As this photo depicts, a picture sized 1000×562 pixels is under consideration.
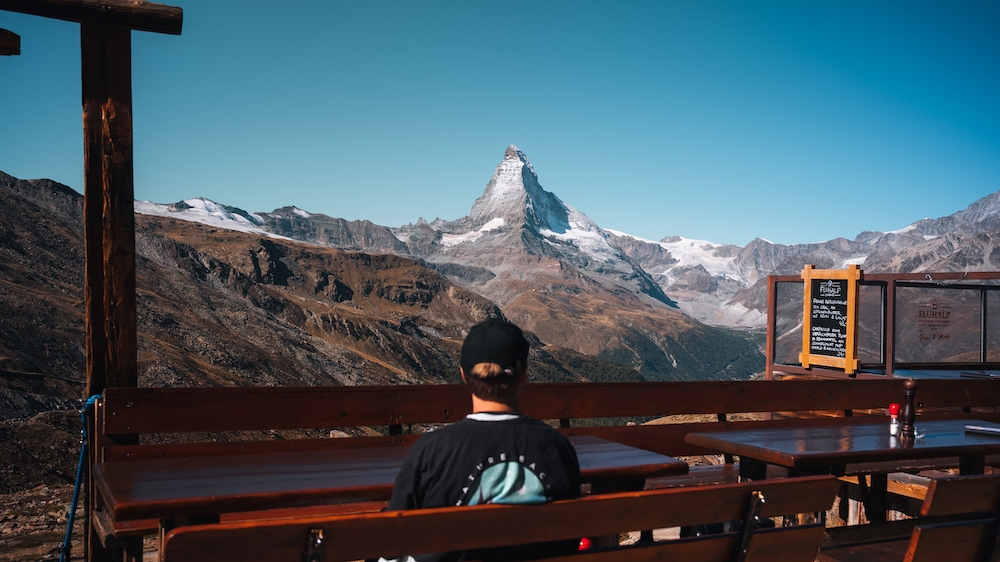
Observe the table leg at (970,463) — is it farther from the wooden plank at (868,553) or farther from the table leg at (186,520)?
the table leg at (186,520)

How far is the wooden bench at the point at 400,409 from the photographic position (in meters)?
4.04

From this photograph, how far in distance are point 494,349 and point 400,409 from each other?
2231mm

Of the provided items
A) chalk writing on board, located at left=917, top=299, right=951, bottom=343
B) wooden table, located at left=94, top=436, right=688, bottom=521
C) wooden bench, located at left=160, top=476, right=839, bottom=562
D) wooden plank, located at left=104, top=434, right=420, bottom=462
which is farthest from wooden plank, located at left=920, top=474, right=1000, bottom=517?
chalk writing on board, located at left=917, top=299, right=951, bottom=343


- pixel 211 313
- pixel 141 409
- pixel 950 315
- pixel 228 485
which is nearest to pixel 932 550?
pixel 228 485

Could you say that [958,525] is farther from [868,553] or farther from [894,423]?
[894,423]

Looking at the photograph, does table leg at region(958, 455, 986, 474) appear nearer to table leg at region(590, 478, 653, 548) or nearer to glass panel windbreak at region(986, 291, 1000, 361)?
table leg at region(590, 478, 653, 548)

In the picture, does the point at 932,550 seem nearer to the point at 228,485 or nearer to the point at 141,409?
the point at 228,485

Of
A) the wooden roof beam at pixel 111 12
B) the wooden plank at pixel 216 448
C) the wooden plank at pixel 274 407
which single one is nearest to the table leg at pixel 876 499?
the wooden plank at pixel 274 407

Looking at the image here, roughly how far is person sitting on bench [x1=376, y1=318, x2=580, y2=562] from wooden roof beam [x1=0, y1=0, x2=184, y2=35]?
3.55 metres

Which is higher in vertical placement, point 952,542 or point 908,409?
point 908,409

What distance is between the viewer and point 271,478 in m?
3.25

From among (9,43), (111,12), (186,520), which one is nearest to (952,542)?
(186,520)

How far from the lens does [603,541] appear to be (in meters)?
3.79

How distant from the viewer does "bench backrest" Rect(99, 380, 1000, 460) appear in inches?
160
